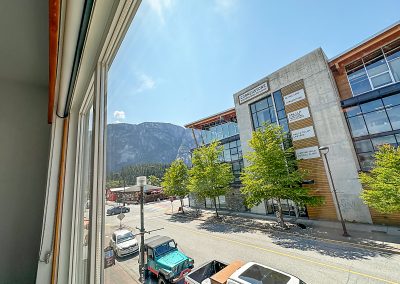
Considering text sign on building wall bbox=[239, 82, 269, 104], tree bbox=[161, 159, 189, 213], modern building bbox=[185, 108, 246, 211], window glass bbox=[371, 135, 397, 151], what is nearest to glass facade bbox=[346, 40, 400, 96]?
window glass bbox=[371, 135, 397, 151]

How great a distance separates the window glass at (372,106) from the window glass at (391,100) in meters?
0.12

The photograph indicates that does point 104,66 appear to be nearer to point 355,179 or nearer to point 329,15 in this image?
point 329,15

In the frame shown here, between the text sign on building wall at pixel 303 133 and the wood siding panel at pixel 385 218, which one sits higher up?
the text sign on building wall at pixel 303 133

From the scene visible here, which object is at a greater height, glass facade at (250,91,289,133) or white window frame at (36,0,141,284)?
glass facade at (250,91,289,133)

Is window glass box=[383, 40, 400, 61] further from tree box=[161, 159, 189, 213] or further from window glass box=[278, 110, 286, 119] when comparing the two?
tree box=[161, 159, 189, 213]

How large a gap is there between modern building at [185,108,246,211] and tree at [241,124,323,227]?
8.01 ft

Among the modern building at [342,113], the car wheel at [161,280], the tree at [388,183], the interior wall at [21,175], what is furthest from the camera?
the modern building at [342,113]

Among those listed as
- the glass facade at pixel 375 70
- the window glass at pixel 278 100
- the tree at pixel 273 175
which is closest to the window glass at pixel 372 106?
the glass facade at pixel 375 70

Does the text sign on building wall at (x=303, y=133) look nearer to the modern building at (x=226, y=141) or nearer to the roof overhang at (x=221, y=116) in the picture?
the modern building at (x=226, y=141)

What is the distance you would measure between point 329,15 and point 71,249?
100.0 inches

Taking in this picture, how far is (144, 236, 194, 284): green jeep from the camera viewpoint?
3.09m

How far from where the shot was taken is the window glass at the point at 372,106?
564 centimetres

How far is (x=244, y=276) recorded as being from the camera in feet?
8.29

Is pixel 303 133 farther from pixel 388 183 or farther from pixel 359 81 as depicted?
pixel 388 183
